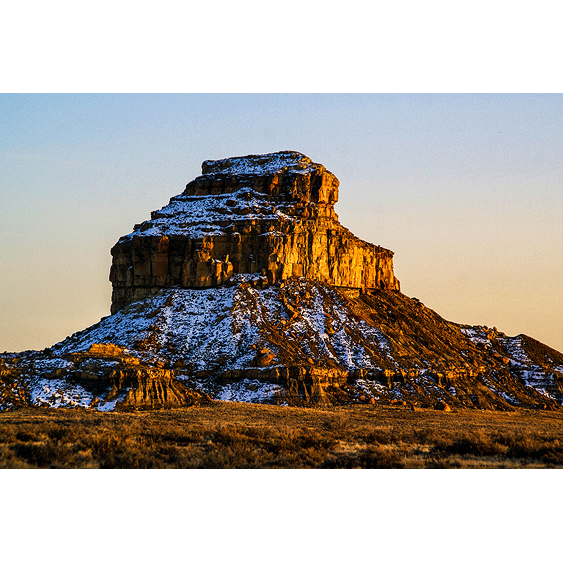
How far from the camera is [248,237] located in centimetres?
9131

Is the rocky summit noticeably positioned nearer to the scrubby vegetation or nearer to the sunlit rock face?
the sunlit rock face

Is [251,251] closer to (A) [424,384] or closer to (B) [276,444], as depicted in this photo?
(A) [424,384]

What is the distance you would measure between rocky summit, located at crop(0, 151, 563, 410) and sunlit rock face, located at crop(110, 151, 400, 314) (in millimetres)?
180

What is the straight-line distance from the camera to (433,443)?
3189 centimetres

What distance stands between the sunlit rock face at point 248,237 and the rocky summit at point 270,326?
0.18 metres

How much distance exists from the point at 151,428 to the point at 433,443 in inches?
Result: 489

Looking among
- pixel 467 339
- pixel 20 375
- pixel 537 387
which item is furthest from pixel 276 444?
pixel 467 339

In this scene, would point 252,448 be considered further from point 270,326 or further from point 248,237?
point 248,237

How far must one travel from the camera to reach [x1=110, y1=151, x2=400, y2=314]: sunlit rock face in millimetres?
90688

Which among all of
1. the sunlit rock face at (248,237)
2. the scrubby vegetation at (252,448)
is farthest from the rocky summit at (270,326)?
the scrubby vegetation at (252,448)

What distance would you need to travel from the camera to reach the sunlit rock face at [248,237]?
90.7 meters

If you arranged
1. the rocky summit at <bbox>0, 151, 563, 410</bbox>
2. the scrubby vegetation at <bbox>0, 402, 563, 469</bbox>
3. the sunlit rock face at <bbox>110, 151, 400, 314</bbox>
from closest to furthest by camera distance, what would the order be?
the scrubby vegetation at <bbox>0, 402, 563, 469</bbox>, the rocky summit at <bbox>0, 151, 563, 410</bbox>, the sunlit rock face at <bbox>110, 151, 400, 314</bbox>

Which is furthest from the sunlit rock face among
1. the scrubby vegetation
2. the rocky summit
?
the scrubby vegetation

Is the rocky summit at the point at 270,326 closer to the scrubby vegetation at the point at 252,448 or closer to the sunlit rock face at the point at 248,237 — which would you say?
the sunlit rock face at the point at 248,237
